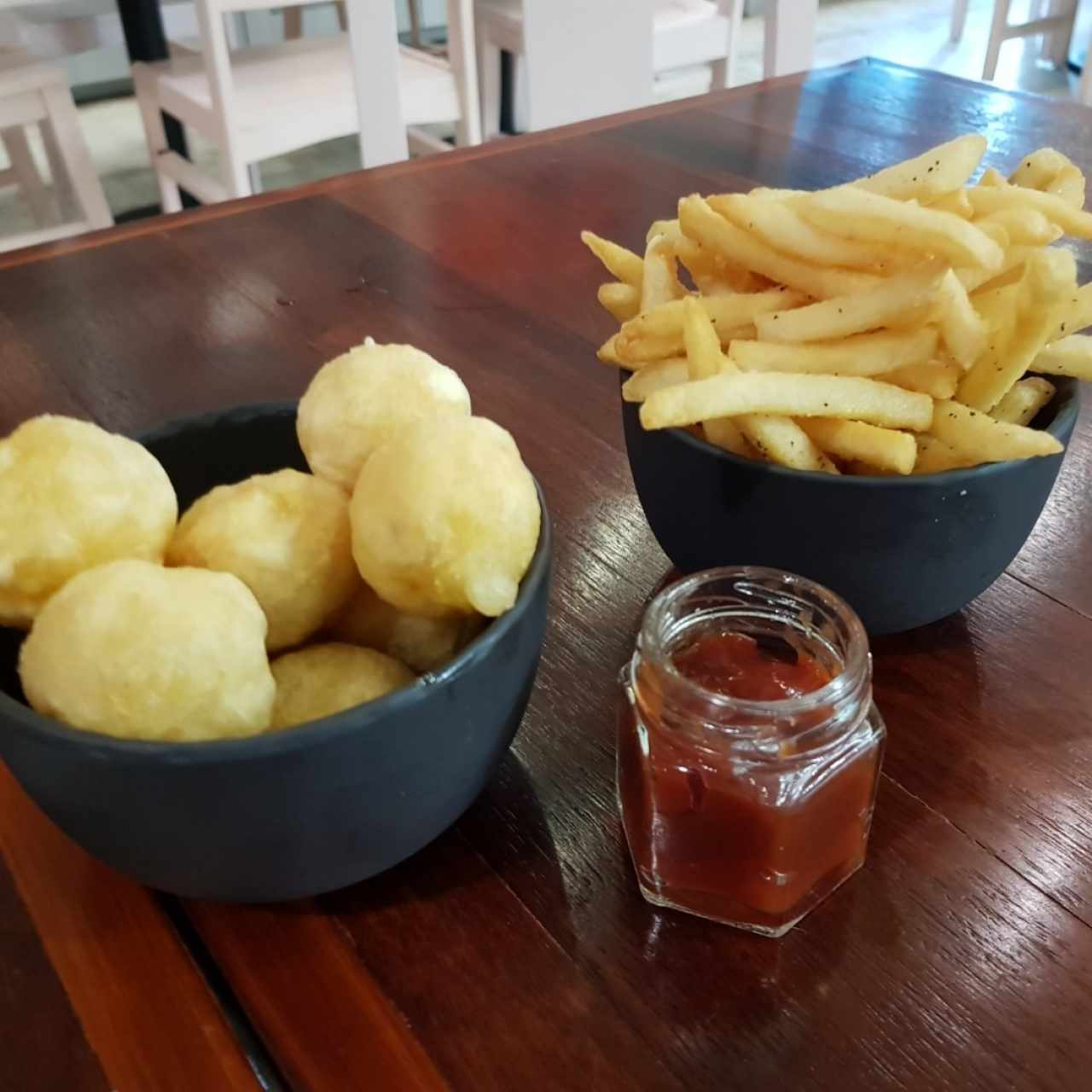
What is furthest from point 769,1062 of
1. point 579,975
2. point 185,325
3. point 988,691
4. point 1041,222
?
point 185,325

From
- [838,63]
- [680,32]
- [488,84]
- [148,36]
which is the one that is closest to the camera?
[680,32]

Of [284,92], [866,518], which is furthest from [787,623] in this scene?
[284,92]

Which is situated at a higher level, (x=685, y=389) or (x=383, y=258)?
(x=685, y=389)

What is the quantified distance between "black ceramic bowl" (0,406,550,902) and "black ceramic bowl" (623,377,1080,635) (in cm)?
11

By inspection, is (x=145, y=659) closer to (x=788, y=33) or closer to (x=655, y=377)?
(x=655, y=377)

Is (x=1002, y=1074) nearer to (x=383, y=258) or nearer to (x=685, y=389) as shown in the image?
(x=685, y=389)

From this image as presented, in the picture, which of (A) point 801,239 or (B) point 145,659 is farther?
(A) point 801,239

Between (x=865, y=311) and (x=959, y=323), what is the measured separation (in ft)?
0.12

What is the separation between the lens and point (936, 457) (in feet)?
1.50

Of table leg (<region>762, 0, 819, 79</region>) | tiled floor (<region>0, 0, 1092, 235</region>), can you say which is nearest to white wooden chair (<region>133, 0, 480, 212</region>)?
table leg (<region>762, 0, 819, 79</region>)

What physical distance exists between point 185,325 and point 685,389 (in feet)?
1.73

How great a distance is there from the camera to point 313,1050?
359 mm

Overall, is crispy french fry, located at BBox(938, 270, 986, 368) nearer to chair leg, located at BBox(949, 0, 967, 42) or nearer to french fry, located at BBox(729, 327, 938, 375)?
french fry, located at BBox(729, 327, 938, 375)

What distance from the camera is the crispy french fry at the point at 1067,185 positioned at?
20.8 inches
